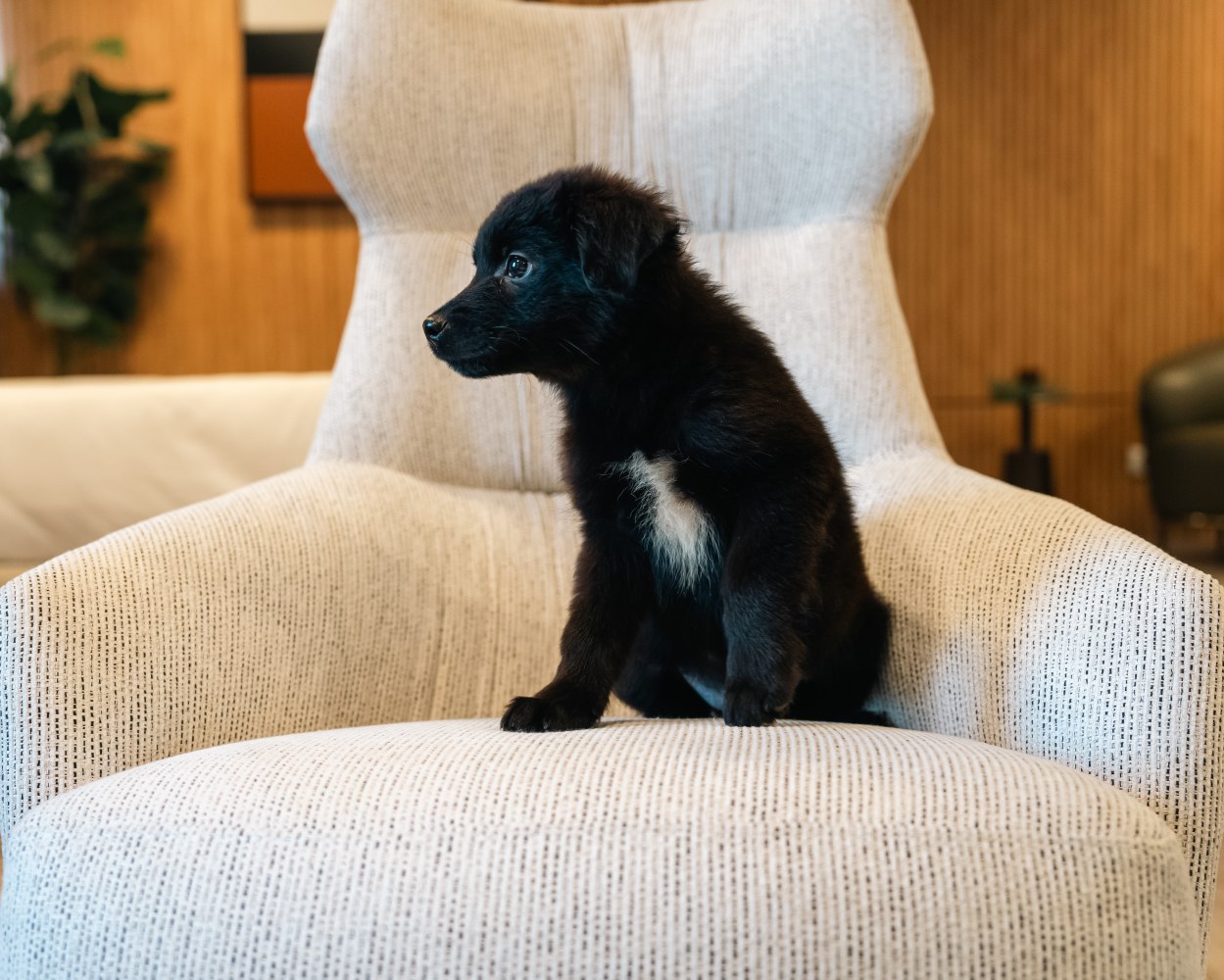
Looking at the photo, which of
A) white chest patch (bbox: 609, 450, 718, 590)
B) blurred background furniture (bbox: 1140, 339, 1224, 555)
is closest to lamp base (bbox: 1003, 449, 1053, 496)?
blurred background furniture (bbox: 1140, 339, 1224, 555)

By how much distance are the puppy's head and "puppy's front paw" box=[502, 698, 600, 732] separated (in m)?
0.33

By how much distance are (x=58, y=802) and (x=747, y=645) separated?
587mm

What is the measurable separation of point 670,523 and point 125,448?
6.85ft

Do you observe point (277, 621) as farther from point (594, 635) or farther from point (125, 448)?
point (125, 448)

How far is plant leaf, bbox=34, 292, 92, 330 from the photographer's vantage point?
4516mm

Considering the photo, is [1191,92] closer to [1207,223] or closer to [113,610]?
[1207,223]

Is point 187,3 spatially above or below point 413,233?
above

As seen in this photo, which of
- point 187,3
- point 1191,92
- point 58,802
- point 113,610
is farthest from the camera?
point 1191,92

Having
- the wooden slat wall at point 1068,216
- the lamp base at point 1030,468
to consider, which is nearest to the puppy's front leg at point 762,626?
the lamp base at point 1030,468

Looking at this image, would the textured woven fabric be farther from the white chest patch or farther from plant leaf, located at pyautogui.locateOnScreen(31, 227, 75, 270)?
plant leaf, located at pyautogui.locateOnScreen(31, 227, 75, 270)

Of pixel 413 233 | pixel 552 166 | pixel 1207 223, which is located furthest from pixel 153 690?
pixel 1207 223

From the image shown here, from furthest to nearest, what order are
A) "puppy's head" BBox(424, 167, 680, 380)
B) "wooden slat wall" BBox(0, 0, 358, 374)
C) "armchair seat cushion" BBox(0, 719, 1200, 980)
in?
"wooden slat wall" BBox(0, 0, 358, 374) < "puppy's head" BBox(424, 167, 680, 380) < "armchair seat cushion" BBox(0, 719, 1200, 980)

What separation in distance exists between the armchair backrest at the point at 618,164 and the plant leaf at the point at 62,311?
130 inches

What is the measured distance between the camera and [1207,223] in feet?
17.7
